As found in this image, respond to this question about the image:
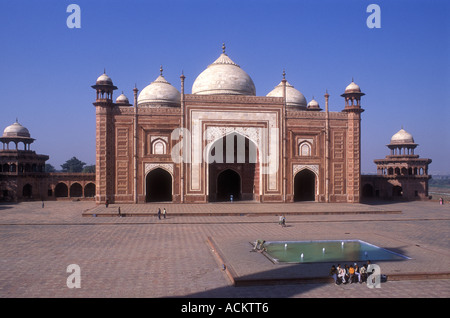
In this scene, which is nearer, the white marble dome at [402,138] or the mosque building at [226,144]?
the mosque building at [226,144]

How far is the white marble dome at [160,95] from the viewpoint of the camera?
1137 inches

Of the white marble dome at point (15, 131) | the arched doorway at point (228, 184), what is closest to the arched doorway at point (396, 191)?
the arched doorway at point (228, 184)

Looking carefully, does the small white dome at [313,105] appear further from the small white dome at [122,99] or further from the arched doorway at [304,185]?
the small white dome at [122,99]

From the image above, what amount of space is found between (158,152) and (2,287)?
54.4 feet

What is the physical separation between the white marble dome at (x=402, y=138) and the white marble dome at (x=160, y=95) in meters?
18.7

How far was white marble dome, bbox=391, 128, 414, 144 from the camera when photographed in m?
32.4

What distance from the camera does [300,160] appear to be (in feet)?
82.3

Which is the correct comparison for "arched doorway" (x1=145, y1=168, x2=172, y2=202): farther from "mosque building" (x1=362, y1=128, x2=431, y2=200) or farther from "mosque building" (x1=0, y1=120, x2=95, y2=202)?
"mosque building" (x1=362, y1=128, x2=431, y2=200)

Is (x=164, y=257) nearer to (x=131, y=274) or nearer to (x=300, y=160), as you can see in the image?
(x=131, y=274)

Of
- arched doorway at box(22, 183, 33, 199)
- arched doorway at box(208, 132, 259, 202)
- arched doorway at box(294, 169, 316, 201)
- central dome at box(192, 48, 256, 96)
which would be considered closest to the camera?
central dome at box(192, 48, 256, 96)

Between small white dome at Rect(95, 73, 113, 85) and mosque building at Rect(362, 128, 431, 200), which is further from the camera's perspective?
mosque building at Rect(362, 128, 431, 200)

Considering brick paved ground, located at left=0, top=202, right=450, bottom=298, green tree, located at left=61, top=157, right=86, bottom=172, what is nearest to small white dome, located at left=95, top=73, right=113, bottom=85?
brick paved ground, located at left=0, top=202, right=450, bottom=298

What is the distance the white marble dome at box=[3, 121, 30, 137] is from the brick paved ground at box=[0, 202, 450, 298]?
1053 centimetres
